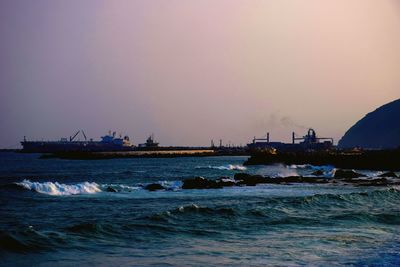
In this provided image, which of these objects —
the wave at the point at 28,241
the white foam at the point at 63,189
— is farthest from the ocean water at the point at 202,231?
the white foam at the point at 63,189

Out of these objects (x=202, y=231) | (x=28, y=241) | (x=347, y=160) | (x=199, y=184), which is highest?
(x=347, y=160)

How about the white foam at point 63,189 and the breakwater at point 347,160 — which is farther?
the breakwater at point 347,160

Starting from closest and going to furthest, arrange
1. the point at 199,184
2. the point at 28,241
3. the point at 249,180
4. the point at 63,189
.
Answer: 1. the point at 28,241
2. the point at 63,189
3. the point at 199,184
4. the point at 249,180

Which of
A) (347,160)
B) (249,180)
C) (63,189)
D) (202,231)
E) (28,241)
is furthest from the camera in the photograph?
(347,160)

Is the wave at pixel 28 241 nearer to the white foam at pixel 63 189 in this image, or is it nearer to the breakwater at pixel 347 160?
the white foam at pixel 63 189

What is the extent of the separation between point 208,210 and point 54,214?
6.48m

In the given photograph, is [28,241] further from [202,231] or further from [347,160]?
[347,160]

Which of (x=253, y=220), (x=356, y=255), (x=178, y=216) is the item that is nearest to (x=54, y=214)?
(x=178, y=216)

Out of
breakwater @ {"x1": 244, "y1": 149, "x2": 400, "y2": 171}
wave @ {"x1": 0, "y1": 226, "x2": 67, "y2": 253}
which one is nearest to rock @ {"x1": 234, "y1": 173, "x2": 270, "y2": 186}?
breakwater @ {"x1": 244, "y1": 149, "x2": 400, "y2": 171}

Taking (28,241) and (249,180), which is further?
(249,180)

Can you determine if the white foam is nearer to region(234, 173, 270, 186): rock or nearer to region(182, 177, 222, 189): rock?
region(182, 177, 222, 189): rock

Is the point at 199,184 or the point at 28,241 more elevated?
the point at 199,184

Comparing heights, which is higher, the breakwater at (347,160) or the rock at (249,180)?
the breakwater at (347,160)


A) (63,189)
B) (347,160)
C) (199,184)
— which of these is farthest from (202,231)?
(347,160)
